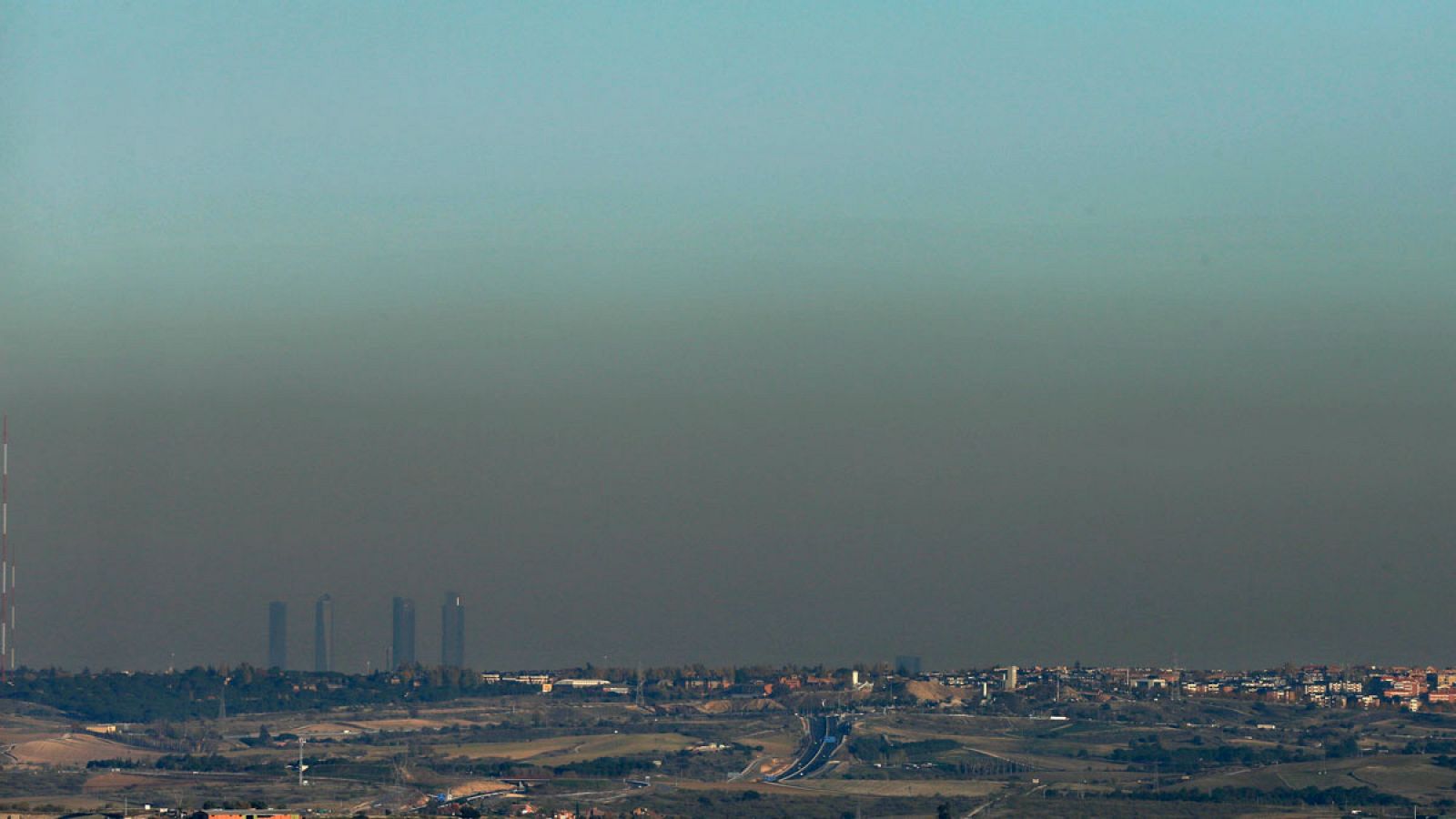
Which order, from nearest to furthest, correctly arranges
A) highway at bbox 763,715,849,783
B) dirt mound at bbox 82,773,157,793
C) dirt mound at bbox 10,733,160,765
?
dirt mound at bbox 82,773,157,793
highway at bbox 763,715,849,783
dirt mound at bbox 10,733,160,765

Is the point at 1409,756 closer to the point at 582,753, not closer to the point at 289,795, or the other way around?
the point at 582,753

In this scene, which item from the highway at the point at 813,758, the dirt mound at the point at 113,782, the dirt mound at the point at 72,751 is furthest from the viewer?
the dirt mound at the point at 72,751

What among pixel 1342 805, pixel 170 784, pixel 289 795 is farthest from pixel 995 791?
pixel 170 784

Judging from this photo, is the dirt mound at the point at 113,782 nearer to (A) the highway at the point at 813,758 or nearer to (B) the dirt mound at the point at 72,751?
(B) the dirt mound at the point at 72,751

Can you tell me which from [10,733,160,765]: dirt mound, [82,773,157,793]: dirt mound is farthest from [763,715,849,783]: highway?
[10,733,160,765]: dirt mound

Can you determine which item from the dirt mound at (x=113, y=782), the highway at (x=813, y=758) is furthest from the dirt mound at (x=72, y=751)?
the highway at (x=813, y=758)

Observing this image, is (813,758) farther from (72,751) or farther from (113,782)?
(72,751)

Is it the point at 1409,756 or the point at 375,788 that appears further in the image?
the point at 1409,756

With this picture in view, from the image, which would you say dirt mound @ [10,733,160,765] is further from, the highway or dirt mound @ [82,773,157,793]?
the highway
